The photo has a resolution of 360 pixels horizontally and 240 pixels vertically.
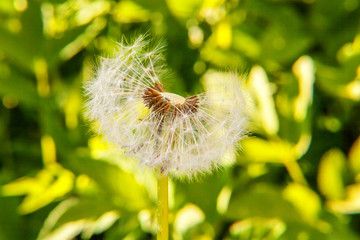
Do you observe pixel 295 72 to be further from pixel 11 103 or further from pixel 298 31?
pixel 11 103

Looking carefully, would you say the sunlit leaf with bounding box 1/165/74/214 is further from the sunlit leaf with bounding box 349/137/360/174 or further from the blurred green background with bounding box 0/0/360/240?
the sunlit leaf with bounding box 349/137/360/174

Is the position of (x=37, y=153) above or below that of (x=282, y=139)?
above

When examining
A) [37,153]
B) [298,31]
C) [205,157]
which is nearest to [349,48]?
[298,31]

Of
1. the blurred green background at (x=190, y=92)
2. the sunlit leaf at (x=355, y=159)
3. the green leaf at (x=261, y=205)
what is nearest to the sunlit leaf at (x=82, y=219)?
the blurred green background at (x=190, y=92)

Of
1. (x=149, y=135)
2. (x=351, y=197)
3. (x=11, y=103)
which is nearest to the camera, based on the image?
(x=149, y=135)

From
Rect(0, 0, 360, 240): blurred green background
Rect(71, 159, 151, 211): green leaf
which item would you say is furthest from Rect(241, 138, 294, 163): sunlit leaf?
Rect(71, 159, 151, 211): green leaf

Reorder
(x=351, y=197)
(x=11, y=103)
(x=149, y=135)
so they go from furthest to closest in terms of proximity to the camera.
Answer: (x=11, y=103) → (x=351, y=197) → (x=149, y=135)

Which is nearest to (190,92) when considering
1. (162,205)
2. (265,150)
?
(265,150)
